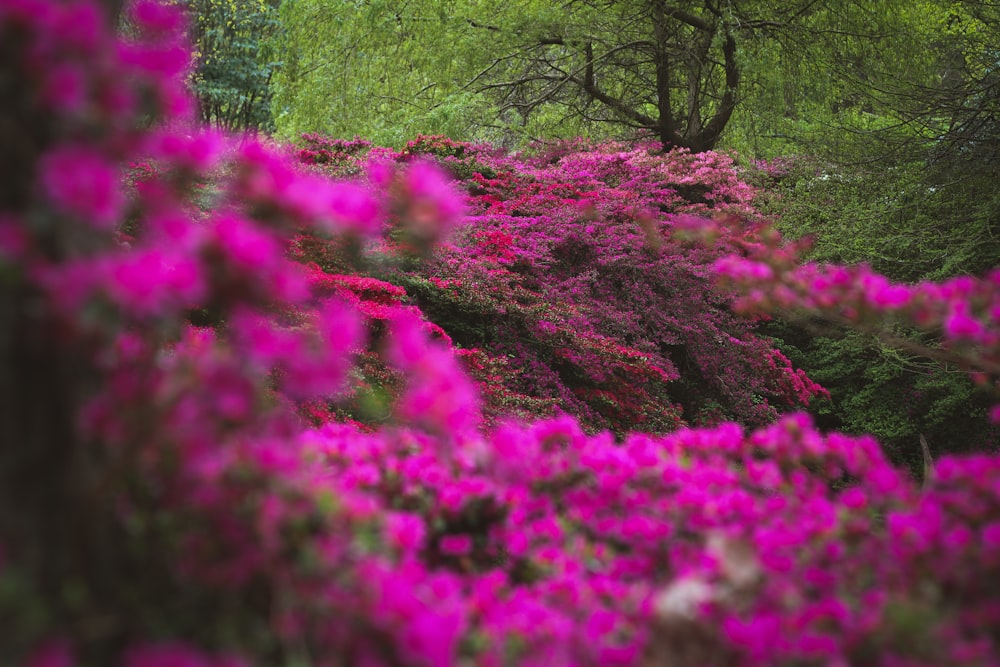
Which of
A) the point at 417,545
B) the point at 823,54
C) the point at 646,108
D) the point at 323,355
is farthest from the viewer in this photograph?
the point at 646,108

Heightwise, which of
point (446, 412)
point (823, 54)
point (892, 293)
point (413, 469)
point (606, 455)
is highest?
point (823, 54)

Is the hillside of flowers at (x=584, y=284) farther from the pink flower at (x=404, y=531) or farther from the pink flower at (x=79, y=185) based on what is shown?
the pink flower at (x=79, y=185)

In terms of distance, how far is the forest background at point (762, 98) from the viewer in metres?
7.59

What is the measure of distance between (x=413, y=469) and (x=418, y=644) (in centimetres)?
82

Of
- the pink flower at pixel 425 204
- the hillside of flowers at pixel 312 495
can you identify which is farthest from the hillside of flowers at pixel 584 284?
the pink flower at pixel 425 204

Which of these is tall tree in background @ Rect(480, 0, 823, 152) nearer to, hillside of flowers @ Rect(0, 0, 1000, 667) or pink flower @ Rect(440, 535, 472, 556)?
hillside of flowers @ Rect(0, 0, 1000, 667)

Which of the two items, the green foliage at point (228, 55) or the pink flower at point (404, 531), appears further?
the green foliage at point (228, 55)

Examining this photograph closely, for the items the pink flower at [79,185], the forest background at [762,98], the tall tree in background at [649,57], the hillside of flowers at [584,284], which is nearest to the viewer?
the pink flower at [79,185]

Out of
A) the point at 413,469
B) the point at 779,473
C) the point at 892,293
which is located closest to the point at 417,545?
the point at 413,469

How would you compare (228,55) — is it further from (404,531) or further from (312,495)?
(312,495)

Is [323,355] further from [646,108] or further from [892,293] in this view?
[646,108]

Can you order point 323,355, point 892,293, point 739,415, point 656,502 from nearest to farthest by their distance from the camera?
point 323,355
point 656,502
point 892,293
point 739,415

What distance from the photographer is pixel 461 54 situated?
9508 mm

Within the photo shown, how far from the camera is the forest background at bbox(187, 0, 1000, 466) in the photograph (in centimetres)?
759
